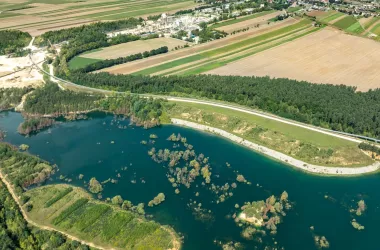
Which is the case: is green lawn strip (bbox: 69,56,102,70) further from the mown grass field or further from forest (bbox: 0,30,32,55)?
the mown grass field

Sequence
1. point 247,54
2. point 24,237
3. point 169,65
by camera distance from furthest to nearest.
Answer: point 247,54 → point 169,65 → point 24,237

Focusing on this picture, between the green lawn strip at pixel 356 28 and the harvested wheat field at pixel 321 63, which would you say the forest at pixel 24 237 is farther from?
the green lawn strip at pixel 356 28

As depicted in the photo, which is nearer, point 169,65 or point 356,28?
point 169,65

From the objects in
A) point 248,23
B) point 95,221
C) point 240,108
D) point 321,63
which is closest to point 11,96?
point 95,221

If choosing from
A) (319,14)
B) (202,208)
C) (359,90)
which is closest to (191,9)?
(319,14)

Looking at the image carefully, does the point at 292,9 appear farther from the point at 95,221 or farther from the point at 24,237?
the point at 24,237

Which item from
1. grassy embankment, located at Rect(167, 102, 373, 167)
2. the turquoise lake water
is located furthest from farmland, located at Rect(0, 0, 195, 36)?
grassy embankment, located at Rect(167, 102, 373, 167)

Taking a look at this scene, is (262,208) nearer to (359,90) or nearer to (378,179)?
(378,179)

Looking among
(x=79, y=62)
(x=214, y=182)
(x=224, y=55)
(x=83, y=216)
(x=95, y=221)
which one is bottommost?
(x=214, y=182)

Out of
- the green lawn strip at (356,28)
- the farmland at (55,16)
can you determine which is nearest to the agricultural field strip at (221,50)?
the green lawn strip at (356,28)
